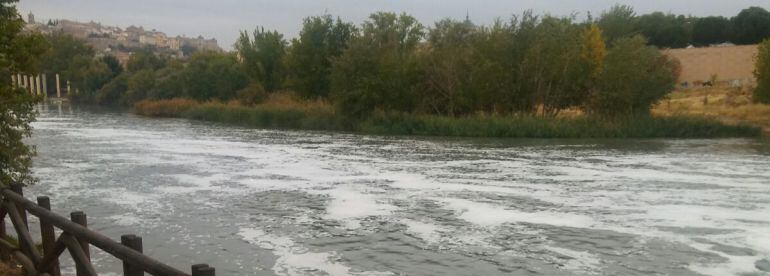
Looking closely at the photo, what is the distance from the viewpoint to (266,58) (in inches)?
2388

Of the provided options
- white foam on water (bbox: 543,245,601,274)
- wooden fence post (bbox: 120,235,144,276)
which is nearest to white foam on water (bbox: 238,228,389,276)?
white foam on water (bbox: 543,245,601,274)

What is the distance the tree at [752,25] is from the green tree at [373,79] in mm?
39680

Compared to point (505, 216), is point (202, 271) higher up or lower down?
higher up

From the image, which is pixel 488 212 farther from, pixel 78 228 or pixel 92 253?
pixel 78 228

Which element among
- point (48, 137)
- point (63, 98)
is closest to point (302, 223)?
point (48, 137)

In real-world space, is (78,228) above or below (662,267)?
above

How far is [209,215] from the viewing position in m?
13.3

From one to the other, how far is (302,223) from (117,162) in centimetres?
1285

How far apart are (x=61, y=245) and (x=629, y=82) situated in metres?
33.3

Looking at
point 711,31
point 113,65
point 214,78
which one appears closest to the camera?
point 214,78

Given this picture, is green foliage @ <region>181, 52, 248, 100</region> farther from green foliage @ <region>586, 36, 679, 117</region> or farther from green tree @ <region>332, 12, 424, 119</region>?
green foliage @ <region>586, 36, 679, 117</region>

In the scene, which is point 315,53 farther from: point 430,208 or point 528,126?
point 430,208

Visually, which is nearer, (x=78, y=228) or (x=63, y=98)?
(x=78, y=228)

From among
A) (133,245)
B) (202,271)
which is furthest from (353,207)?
(202,271)
